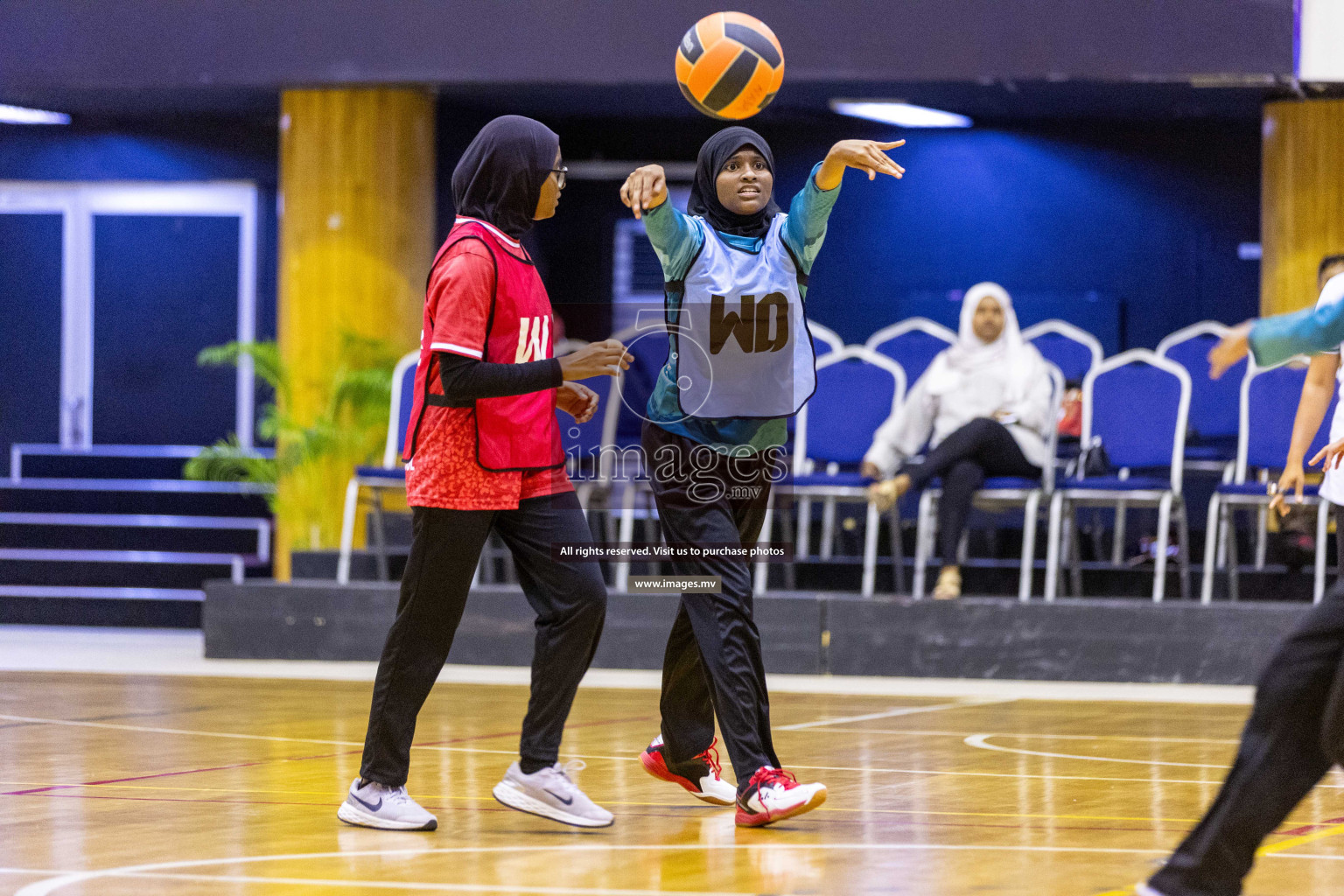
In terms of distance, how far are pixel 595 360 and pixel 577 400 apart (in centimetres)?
23

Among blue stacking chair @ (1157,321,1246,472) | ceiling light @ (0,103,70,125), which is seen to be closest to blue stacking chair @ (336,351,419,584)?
blue stacking chair @ (1157,321,1246,472)

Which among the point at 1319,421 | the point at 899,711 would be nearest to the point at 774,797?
the point at 1319,421

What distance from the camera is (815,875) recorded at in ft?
10.3

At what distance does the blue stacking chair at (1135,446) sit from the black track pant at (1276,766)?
4.42 m

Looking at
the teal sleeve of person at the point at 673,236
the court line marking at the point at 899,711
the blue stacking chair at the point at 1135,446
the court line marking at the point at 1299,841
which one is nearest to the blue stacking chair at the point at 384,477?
the court line marking at the point at 899,711

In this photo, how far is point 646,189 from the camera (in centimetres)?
352

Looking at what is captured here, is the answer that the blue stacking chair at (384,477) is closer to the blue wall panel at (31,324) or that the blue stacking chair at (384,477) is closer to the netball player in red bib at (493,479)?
the blue wall panel at (31,324)

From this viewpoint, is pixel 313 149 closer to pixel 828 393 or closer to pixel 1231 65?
pixel 828 393

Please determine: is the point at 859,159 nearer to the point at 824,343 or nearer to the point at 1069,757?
the point at 1069,757

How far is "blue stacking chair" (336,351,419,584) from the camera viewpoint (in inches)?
301

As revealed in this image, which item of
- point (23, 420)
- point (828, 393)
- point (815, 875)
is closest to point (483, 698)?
point (828, 393)

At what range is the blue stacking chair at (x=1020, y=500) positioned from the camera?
7012 mm

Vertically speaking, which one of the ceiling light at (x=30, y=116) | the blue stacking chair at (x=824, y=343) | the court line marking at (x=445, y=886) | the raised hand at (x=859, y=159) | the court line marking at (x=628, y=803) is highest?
the ceiling light at (x=30, y=116)

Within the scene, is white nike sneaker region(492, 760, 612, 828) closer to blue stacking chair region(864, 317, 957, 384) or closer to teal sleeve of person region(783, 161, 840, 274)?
teal sleeve of person region(783, 161, 840, 274)
